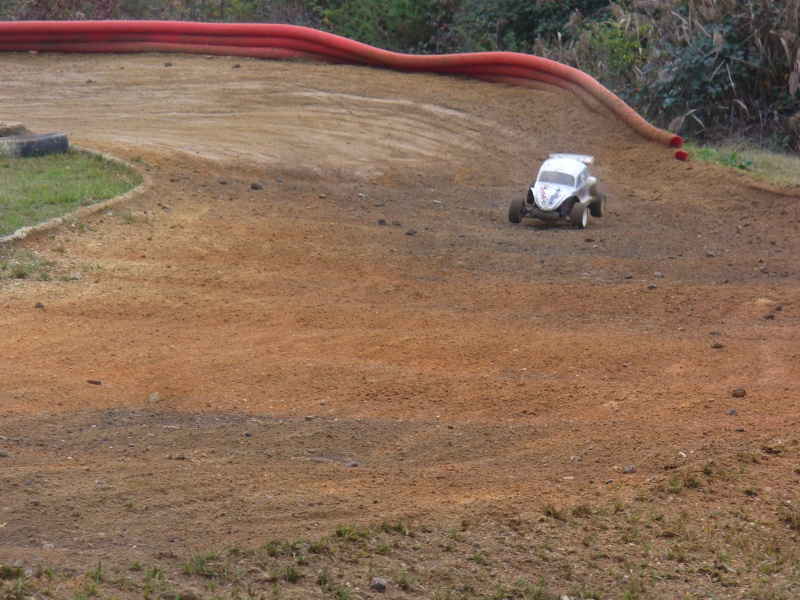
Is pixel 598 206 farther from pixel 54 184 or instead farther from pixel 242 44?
pixel 242 44

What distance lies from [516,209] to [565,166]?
2.70 ft

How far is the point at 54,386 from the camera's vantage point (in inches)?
272

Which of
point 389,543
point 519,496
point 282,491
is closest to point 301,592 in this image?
point 389,543

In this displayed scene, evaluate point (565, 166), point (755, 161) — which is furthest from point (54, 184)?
point (755, 161)

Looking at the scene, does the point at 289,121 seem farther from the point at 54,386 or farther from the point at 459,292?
the point at 54,386

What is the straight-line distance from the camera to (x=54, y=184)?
11.3 m

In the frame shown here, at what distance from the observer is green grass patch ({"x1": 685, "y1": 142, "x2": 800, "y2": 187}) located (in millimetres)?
13734

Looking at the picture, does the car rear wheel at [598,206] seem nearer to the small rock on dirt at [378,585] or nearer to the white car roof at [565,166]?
the white car roof at [565,166]

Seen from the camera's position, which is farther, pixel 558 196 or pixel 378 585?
pixel 558 196

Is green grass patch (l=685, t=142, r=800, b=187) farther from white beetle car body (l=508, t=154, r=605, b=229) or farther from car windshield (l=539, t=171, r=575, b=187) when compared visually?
car windshield (l=539, t=171, r=575, b=187)

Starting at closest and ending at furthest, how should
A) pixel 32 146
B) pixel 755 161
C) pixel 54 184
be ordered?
1. pixel 54 184
2. pixel 32 146
3. pixel 755 161

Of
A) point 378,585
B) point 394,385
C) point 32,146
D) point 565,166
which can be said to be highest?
point 565,166

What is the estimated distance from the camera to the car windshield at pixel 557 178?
476 inches

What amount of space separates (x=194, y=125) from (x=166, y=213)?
4.83 meters
